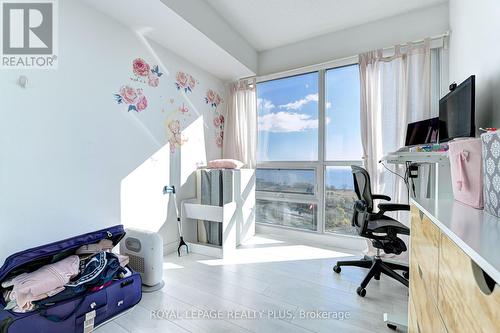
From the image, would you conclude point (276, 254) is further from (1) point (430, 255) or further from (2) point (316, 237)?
(1) point (430, 255)

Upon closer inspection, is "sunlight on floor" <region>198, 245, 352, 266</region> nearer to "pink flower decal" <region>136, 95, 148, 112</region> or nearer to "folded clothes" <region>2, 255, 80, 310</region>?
"folded clothes" <region>2, 255, 80, 310</region>

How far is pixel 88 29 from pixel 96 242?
1743mm

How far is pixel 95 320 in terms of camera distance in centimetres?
146

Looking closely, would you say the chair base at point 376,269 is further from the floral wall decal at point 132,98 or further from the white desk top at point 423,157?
the floral wall decal at point 132,98

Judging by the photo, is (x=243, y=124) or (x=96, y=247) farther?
(x=243, y=124)

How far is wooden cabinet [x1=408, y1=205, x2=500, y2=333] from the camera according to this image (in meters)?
0.48

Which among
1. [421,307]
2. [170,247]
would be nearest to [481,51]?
[421,307]

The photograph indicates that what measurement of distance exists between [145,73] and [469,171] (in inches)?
104

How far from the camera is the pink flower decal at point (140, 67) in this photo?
2283 millimetres

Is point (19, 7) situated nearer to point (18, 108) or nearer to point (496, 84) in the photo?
point (18, 108)

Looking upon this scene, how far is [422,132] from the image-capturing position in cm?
218

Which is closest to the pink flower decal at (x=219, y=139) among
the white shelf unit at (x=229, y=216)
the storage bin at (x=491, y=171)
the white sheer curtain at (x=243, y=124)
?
the white sheer curtain at (x=243, y=124)

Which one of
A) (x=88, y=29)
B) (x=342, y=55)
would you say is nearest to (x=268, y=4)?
(x=342, y=55)

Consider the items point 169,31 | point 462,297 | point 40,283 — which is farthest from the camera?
point 169,31
